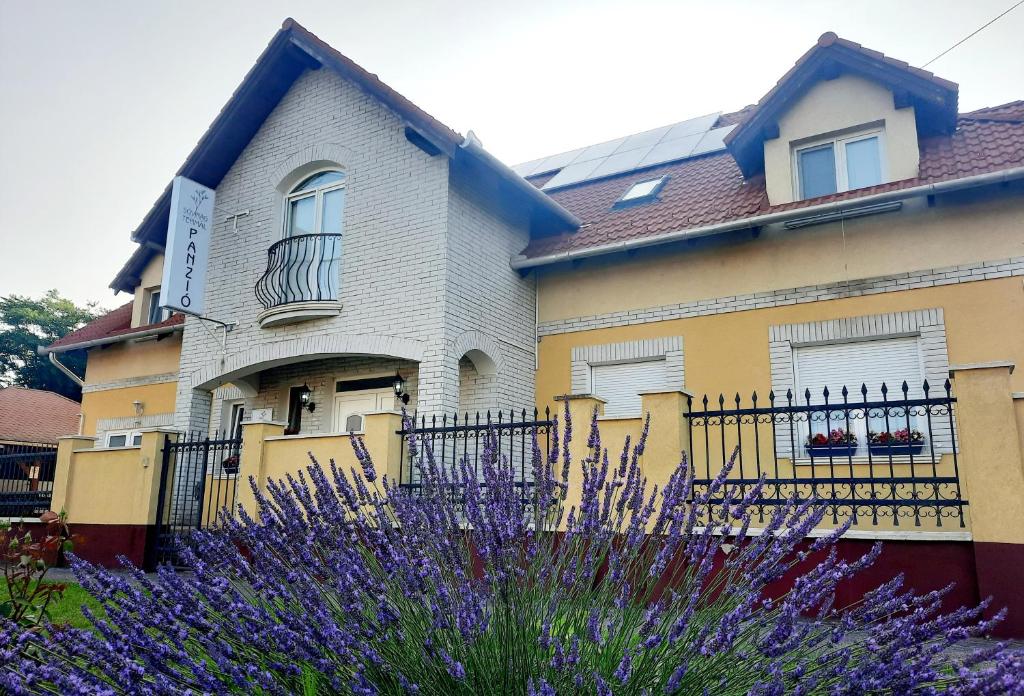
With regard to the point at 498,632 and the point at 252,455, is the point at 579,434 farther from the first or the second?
the point at 498,632

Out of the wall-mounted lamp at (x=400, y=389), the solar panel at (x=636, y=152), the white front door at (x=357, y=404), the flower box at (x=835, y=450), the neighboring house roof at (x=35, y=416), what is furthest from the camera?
the neighboring house roof at (x=35, y=416)

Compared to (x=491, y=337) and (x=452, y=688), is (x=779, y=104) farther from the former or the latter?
(x=452, y=688)

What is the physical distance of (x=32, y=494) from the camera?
1159cm

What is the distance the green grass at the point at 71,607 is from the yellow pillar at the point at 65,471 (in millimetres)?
3507

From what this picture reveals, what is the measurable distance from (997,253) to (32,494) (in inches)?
532

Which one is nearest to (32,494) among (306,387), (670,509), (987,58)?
(306,387)

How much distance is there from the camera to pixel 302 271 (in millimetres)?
10586

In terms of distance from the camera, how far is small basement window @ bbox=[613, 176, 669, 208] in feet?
36.2

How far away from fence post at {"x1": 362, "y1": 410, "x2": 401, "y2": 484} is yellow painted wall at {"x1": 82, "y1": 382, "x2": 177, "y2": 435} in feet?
23.7

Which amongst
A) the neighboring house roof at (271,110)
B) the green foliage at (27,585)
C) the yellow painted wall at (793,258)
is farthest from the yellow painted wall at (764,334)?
the green foliage at (27,585)

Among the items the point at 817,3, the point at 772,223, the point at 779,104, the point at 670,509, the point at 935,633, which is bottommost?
the point at 935,633

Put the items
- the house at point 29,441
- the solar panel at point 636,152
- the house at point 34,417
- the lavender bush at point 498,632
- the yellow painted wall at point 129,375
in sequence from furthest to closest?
the house at point 34,417 < the yellow painted wall at point 129,375 < the solar panel at point 636,152 < the house at point 29,441 < the lavender bush at point 498,632

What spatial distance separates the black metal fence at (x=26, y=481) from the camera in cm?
1150

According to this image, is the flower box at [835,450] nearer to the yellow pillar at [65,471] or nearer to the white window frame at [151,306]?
the yellow pillar at [65,471]
